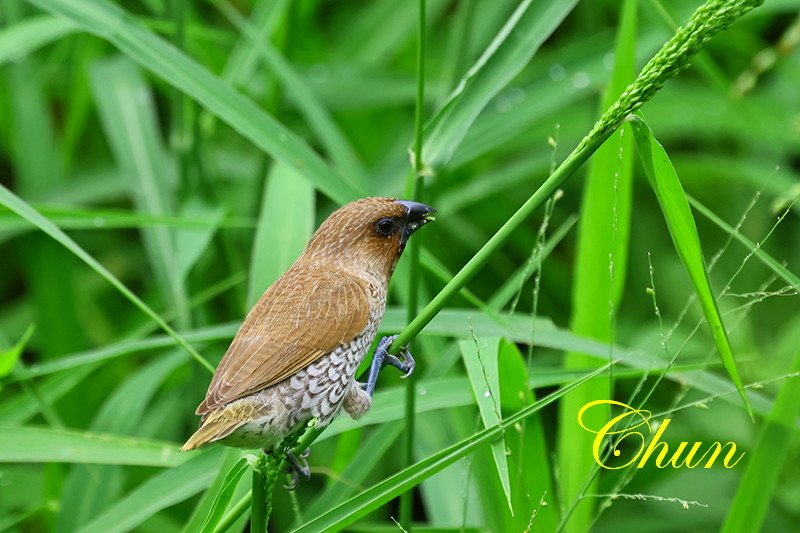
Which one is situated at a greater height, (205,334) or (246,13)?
(246,13)

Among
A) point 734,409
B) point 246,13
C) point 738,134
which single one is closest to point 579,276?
point 734,409

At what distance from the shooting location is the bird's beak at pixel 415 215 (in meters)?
2.10

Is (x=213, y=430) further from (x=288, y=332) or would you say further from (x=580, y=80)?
(x=580, y=80)

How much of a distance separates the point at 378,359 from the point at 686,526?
1866 mm

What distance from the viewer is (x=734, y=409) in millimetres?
3512

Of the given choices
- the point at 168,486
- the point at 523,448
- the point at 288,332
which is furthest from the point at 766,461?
the point at 168,486

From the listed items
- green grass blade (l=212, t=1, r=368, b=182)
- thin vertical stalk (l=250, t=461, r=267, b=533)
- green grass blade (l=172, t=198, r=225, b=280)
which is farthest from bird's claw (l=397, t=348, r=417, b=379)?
green grass blade (l=212, t=1, r=368, b=182)

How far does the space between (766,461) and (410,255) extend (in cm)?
81

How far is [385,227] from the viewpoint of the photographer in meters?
2.11

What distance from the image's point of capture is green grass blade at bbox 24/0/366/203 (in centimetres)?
241

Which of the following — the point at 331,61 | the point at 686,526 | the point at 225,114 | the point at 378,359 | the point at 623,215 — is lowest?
the point at 686,526

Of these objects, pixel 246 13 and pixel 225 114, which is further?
pixel 246 13

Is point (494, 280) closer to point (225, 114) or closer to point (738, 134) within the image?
point (738, 134)

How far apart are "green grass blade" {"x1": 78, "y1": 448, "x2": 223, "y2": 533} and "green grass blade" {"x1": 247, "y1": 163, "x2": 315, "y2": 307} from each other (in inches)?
15.2
